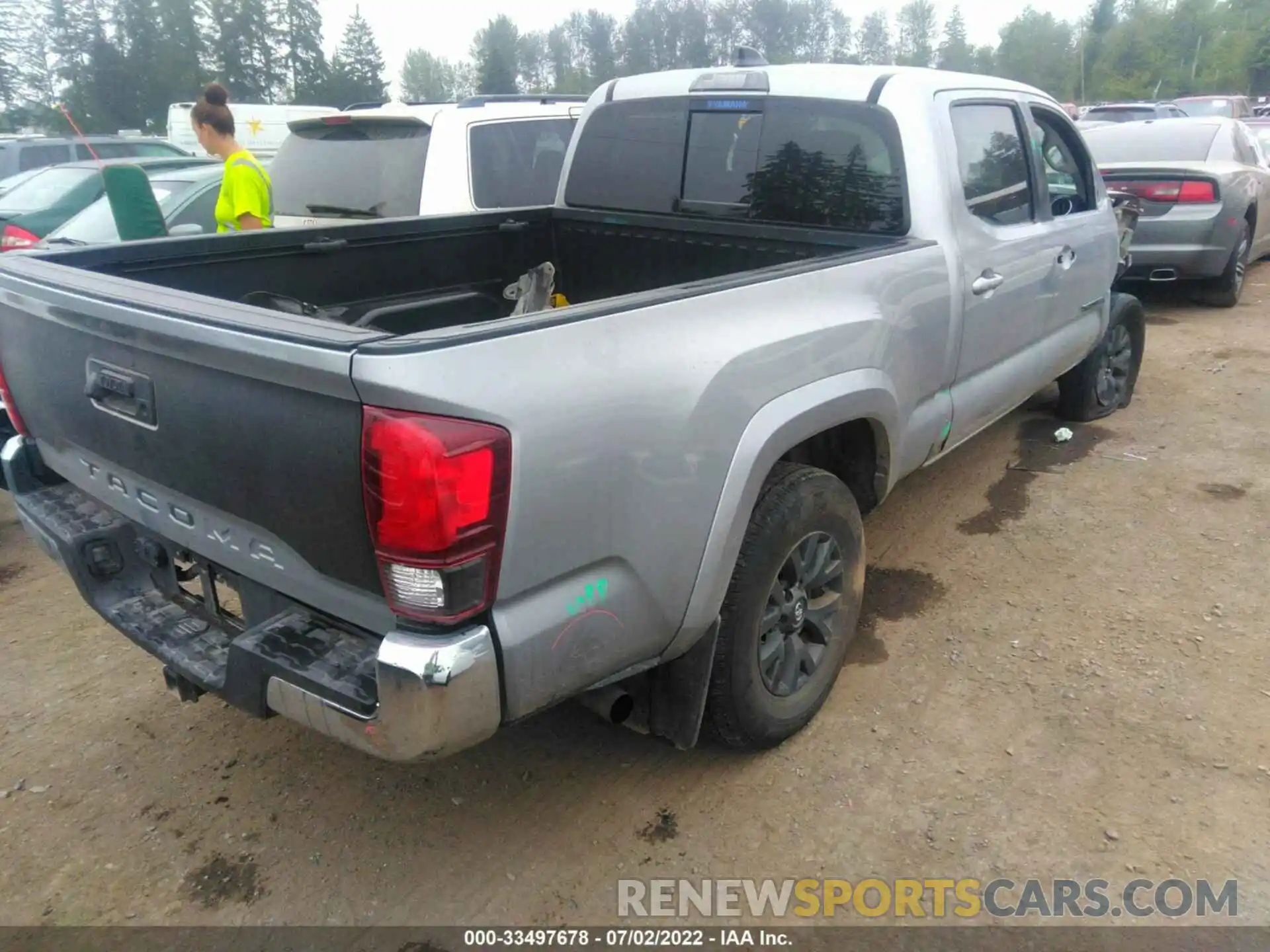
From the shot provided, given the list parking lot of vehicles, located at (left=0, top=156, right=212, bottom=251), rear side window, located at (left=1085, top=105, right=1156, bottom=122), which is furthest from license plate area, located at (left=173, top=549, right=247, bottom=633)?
rear side window, located at (left=1085, top=105, right=1156, bottom=122)

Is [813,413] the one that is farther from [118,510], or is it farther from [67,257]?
[67,257]

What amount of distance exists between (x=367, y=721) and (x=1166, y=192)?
823 cm

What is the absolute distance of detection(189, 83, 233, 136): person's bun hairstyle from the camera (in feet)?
17.0

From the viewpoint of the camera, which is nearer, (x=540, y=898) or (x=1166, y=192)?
(x=540, y=898)

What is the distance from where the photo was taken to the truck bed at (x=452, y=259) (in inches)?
126

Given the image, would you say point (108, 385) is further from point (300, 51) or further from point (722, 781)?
point (300, 51)

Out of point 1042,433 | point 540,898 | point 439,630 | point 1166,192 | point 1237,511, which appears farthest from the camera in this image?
point 1166,192

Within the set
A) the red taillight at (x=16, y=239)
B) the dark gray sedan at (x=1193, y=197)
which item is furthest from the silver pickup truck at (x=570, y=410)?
the dark gray sedan at (x=1193, y=197)

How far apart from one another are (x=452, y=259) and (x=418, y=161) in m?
1.45

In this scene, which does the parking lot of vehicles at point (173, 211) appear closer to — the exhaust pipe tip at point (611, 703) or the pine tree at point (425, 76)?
the exhaust pipe tip at point (611, 703)

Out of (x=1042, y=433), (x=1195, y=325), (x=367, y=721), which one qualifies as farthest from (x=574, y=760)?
(x=1195, y=325)

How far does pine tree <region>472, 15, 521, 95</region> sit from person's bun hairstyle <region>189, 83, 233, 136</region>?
47630 millimetres

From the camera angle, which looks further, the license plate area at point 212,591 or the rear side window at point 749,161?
the rear side window at point 749,161

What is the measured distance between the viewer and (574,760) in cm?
296
